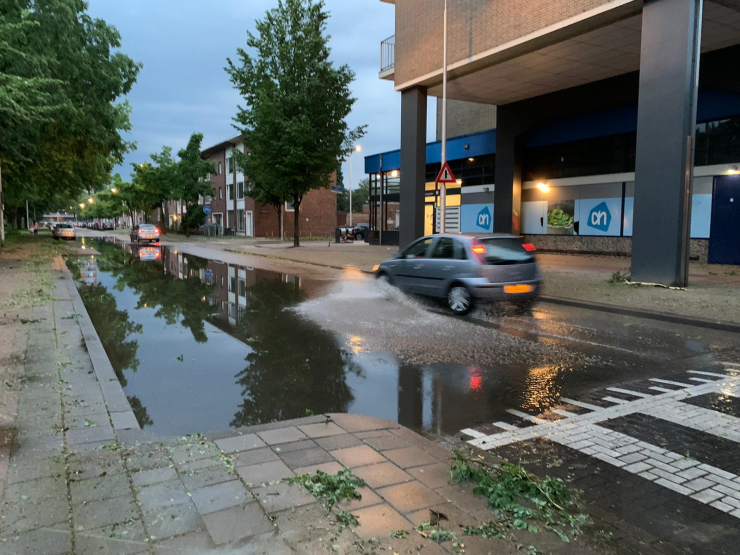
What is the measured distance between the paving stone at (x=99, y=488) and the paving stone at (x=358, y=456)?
1.37 meters

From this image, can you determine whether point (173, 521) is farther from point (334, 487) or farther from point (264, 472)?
point (334, 487)

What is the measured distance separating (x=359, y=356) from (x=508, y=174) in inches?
832

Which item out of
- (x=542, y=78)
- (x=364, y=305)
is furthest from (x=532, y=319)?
(x=542, y=78)

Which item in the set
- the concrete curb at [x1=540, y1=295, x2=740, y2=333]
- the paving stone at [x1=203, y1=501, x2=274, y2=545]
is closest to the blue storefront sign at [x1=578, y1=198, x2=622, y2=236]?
the concrete curb at [x1=540, y1=295, x2=740, y2=333]

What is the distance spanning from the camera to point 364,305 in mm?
11648

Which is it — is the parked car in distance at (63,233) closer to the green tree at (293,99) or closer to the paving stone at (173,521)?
the green tree at (293,99)

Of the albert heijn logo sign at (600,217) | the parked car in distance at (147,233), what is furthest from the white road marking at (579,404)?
the parked car in distance at (147,233)

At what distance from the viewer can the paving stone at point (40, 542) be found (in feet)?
8.80

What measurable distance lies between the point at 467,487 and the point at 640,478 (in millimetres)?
Answer: 1284

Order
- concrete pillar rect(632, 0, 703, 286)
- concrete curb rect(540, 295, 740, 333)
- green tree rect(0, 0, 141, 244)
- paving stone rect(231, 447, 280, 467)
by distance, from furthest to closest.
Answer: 1. green tree rect(0, 0, 141, 244)
2. concrete pillar rect(632, 0, 703, 286)
3. concrete curb rect(540, 295, 740, 333)
4. paving stone rect(231, 447, 280, 467)

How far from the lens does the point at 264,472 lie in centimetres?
357

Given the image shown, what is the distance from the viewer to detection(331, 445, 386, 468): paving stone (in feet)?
12.4

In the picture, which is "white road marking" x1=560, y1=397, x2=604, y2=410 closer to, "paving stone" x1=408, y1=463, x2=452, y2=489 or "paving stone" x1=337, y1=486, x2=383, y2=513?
"paving stone" x1=408, y1=463, x2=452, y2=489

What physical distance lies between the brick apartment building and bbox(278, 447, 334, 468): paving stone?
49.3 m
